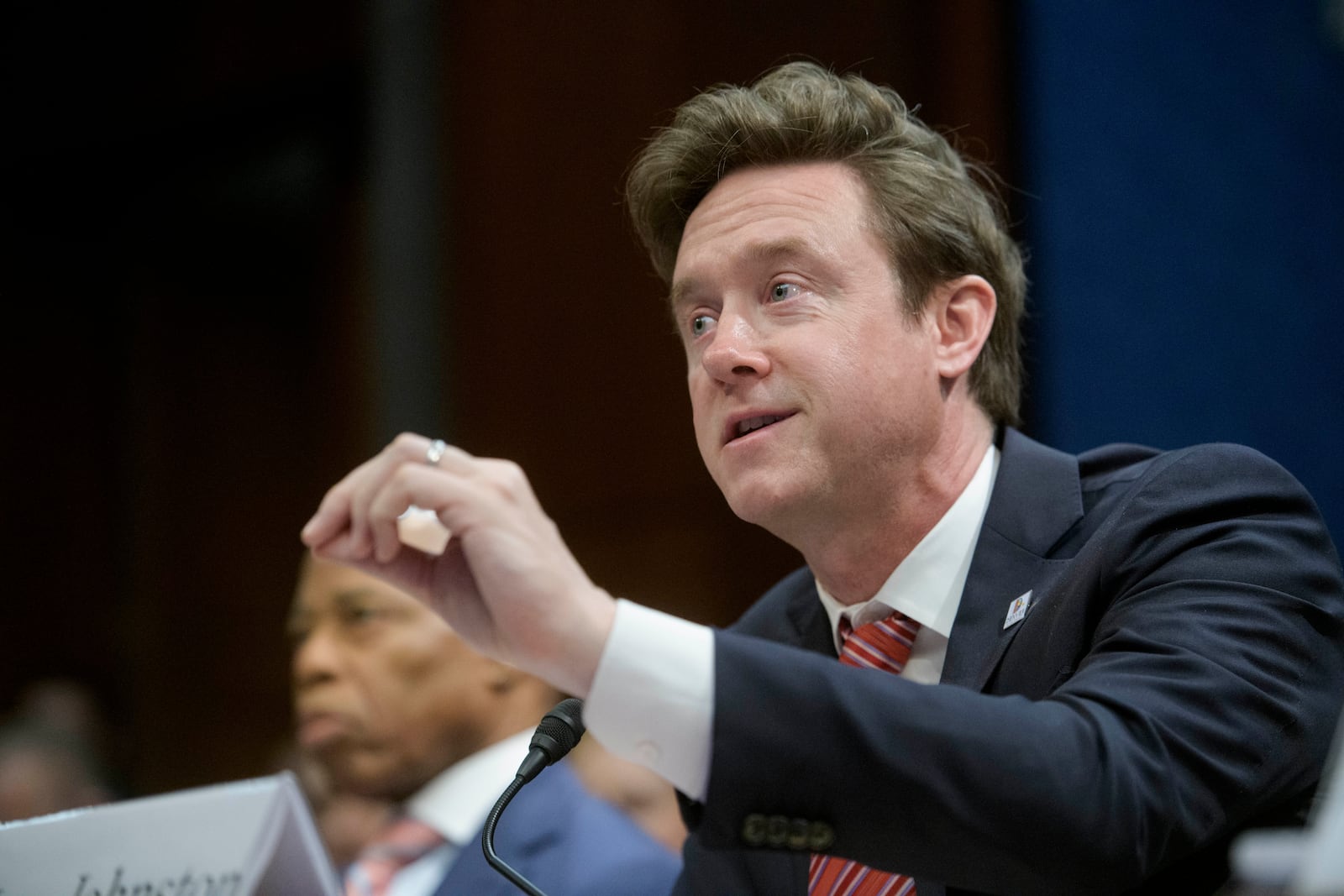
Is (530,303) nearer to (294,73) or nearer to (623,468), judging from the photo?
(623,468)

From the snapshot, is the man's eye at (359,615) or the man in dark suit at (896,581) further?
the man's eye at (359,615)

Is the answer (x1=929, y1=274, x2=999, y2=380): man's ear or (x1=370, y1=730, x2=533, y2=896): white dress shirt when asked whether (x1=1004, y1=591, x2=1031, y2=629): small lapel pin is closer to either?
(x1=929, y1=274, x2=999, y2=380): man's ear

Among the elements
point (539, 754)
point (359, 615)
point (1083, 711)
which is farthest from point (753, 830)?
point (359, 615)

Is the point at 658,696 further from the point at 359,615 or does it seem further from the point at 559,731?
the point at 359,615

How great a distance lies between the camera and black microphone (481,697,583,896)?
141cm

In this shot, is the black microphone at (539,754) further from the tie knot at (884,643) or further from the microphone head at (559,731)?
the tie knot at (884,643)

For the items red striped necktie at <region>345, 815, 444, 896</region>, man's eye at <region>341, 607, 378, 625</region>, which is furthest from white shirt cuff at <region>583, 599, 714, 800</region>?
man's eye at <region>341, 607, 378, 625</region>

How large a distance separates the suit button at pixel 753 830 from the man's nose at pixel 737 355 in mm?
778

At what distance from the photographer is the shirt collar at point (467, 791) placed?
8.57 feet

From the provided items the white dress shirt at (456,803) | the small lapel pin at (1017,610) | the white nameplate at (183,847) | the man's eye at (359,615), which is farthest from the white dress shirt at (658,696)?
the man's eye at (359,615)

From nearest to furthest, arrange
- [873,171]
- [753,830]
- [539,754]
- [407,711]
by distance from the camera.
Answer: [753,830] → [539,754] → [873,171] → [407,711]

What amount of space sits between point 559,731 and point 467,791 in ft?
3.96

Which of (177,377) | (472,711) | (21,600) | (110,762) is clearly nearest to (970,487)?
(472,711)

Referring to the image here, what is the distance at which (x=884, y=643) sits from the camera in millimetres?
1847
